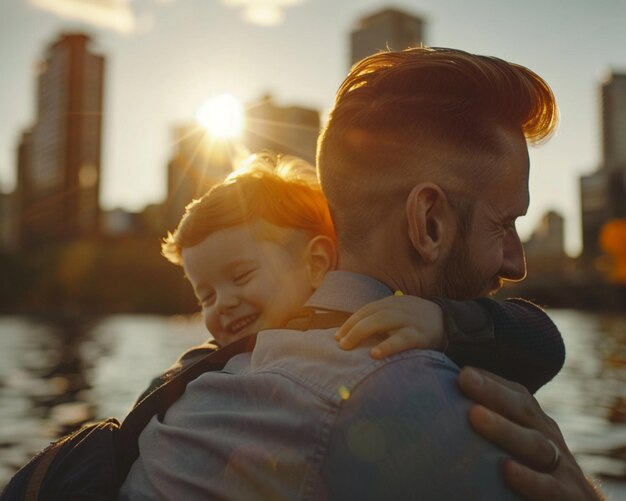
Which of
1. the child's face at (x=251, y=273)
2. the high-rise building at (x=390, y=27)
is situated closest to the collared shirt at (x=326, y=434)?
the child's face at (x=251, y=273)

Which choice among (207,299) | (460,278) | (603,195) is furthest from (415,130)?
(603,195)

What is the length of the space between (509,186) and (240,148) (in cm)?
215

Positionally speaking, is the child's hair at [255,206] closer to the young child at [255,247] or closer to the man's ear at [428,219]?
the young child at [255,247]

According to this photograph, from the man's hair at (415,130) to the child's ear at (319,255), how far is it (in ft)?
3.19

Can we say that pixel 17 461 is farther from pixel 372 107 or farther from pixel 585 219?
pixel 585 219

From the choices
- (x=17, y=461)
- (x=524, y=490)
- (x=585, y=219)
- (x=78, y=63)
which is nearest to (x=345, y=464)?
(x=524, y=490)

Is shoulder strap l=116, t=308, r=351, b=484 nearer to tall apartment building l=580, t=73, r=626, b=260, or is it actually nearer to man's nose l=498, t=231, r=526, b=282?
man's nose l=498, t=231, r=526, b=282

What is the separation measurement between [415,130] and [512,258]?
14.8 inches

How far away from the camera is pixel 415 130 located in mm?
1297

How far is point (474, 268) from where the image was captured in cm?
136

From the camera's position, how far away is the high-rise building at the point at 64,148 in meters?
98.2

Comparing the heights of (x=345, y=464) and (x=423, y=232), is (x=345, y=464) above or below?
below

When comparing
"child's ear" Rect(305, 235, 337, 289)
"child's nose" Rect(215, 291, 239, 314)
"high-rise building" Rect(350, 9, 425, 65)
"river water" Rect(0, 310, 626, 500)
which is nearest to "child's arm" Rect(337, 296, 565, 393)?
"child's ear" Rect(305, 235, 337, 289)

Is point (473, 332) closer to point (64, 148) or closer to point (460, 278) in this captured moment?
point (460, 278)
